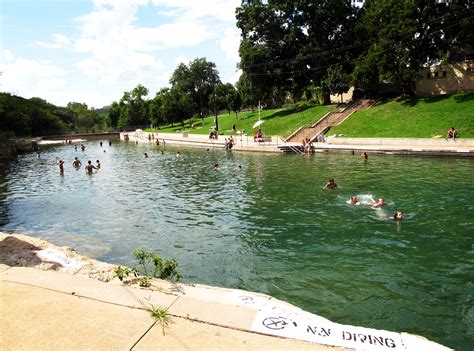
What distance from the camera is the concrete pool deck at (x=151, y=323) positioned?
6113 mm

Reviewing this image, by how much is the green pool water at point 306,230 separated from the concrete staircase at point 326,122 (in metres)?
17.0

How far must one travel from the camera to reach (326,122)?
5606 cm

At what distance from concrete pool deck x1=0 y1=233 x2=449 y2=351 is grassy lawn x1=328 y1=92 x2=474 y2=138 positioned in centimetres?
3891

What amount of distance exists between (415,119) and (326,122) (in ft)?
41.7

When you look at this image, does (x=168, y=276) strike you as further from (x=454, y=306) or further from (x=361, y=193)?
(x=361, y=193)

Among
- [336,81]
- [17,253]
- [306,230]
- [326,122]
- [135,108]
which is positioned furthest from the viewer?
[135,108]

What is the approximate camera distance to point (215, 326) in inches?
261

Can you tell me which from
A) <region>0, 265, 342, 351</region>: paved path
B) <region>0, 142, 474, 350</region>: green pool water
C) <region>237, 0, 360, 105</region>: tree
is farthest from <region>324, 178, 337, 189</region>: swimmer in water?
<region>237, 0, 360, 105</region>: tree

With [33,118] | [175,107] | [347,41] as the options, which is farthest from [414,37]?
[33,118]

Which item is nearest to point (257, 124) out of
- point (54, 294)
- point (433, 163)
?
point (433, 163)

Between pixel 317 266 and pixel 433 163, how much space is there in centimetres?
2406

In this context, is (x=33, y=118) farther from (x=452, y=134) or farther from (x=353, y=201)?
(x=353, y=201)

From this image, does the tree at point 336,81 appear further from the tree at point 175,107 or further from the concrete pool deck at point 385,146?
the tree at point 175,107

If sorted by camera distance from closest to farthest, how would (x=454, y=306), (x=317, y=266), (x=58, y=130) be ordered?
(x=454, y=306) < (x=317, y=266) < (x=58, y=130)
